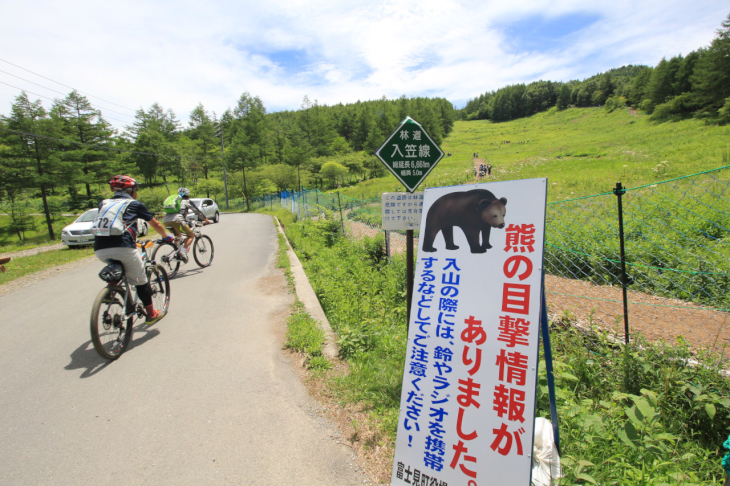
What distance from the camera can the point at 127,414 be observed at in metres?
2.90

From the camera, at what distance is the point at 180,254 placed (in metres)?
7.16

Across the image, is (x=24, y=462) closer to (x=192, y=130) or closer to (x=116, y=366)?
(x=116, y=366)

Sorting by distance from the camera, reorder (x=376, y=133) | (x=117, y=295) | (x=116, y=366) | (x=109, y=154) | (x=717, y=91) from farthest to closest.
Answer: (x=376, y=133) < (x=717, y=91) < (x=109, y=154) < (x=117, y=295) < (x=116, y=366)

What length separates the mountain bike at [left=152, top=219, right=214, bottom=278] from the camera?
7.01 m

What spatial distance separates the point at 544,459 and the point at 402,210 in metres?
2.19

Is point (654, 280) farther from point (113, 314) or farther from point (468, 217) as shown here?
point (113, 314)

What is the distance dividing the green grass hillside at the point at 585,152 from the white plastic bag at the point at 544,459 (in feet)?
47.0

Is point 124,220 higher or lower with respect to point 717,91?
lower

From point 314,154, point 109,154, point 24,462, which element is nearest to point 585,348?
point 24,462

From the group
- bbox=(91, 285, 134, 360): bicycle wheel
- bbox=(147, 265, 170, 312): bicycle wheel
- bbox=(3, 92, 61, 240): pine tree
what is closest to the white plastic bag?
bbox=(91, 285, 134, 360): bicycle wheel

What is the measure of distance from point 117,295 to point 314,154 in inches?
2652

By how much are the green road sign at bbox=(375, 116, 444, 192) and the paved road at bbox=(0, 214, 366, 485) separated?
238 centimetres

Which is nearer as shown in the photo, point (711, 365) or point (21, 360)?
point (711, 365)

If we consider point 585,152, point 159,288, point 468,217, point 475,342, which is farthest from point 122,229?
point 585,152
